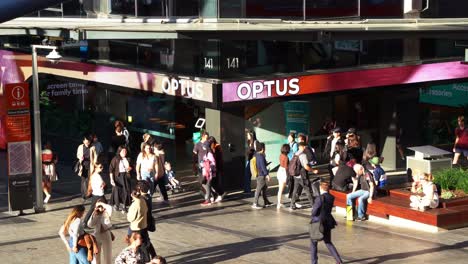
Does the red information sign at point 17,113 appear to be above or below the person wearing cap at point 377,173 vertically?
above

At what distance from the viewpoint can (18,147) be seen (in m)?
23.3

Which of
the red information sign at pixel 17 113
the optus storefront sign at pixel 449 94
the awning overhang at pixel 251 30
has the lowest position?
the optus storefront sign at pixel 449 94

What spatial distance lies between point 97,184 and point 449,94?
13.5 metres

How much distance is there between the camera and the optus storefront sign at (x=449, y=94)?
31.3m

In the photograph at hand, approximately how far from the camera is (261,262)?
18859mm

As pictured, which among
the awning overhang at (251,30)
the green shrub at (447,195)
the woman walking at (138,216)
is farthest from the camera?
the awning overhang at (251,30)

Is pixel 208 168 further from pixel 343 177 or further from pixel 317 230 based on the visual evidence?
pixel 317 230

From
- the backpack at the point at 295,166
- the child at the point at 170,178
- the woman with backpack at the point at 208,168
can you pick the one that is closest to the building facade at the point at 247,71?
the woman with backpack at the point at 208,168

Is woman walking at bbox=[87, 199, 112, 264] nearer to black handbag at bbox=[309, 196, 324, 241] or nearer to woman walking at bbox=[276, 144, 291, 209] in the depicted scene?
black handbag at bbox=[309, 196, 324, 241]

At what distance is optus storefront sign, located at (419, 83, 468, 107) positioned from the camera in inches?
1233

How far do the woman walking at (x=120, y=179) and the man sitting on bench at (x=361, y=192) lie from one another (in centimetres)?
475

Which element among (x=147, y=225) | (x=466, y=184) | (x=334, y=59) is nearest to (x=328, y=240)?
(x=147, y=225)

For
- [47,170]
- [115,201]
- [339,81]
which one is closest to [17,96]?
[47,170]

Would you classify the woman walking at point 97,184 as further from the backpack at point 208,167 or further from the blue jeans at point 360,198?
the blue jeans at point 360,198
